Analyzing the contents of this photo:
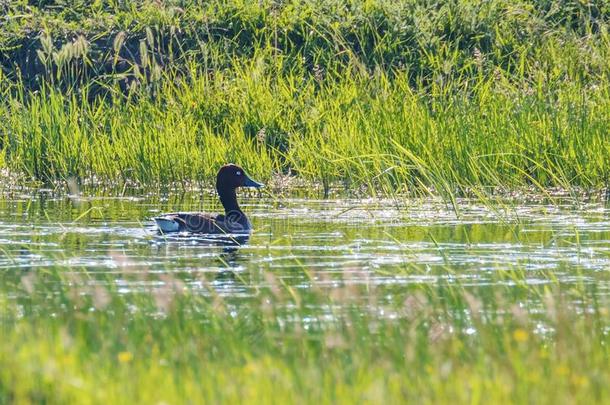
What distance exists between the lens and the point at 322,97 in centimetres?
1727

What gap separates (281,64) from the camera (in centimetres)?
1798

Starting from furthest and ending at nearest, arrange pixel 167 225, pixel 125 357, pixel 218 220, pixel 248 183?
pixel 248 183 < pixel 218 220 < pixel 167 225 < pixel 125 357

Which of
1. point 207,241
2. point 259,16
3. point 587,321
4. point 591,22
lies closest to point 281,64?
point 259,16

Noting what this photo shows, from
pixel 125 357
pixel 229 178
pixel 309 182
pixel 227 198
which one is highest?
pixel 125 357

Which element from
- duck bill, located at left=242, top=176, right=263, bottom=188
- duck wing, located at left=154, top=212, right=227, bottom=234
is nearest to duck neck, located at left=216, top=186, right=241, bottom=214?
duck bill, located at left=242, top=176, right=263, bottom=188

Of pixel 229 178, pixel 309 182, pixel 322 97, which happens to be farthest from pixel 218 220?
pixel 322 97

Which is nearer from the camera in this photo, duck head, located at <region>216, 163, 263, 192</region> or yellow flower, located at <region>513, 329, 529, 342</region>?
yellow flower, located at <region>513, 329, 529, 342</region>

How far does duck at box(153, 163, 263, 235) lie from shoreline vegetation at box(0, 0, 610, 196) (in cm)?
93

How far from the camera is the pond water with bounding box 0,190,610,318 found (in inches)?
320

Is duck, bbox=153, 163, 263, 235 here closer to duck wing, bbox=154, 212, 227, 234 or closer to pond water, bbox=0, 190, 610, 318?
duck wing, bbox=154, 212, 227, 234

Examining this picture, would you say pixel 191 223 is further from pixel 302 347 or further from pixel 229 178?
pixel 302 347

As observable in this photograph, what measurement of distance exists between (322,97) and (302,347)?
11.3m

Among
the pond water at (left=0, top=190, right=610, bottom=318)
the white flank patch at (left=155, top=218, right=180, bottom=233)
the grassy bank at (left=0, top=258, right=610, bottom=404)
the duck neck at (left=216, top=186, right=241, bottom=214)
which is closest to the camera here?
the grassy bank at (left=0, top=258, right=610, bottom=404)

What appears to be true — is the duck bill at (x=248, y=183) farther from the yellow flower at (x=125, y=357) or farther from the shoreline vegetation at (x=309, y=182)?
the yellow flower at (x=125, y=357)
